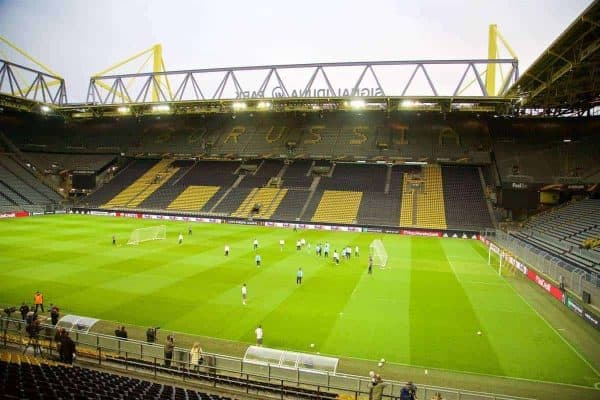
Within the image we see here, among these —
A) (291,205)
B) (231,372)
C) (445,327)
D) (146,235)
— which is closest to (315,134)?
(291,205)

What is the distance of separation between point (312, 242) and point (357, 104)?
86.8 ft

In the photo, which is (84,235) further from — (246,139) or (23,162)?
(23,162)

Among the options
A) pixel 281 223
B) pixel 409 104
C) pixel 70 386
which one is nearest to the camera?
pixel 70 386

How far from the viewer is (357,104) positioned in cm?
5922

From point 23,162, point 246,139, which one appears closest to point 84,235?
point 246,139

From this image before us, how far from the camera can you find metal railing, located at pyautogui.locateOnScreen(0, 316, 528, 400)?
12.1 m

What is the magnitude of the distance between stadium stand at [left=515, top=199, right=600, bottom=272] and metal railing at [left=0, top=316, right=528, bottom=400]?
1771 cm

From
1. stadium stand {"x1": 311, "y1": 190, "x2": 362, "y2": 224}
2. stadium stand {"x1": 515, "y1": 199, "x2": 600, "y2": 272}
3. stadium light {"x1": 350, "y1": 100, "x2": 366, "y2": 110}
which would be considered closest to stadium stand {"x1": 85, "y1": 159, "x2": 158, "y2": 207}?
stadium stand {"x1": 311, "y1": 190, "x2": 362, "y2": 224}

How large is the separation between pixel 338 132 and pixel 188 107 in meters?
25.6

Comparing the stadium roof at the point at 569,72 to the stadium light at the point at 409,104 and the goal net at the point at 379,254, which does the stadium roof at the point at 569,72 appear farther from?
the goal net at the point at 379,254

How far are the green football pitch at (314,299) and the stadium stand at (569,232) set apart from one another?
4591 mm

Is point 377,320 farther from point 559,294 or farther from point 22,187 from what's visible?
point 22,187

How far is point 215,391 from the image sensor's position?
12.3 meters

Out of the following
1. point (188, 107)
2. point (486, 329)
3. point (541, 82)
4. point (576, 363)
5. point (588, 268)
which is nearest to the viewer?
point (576, 363)
